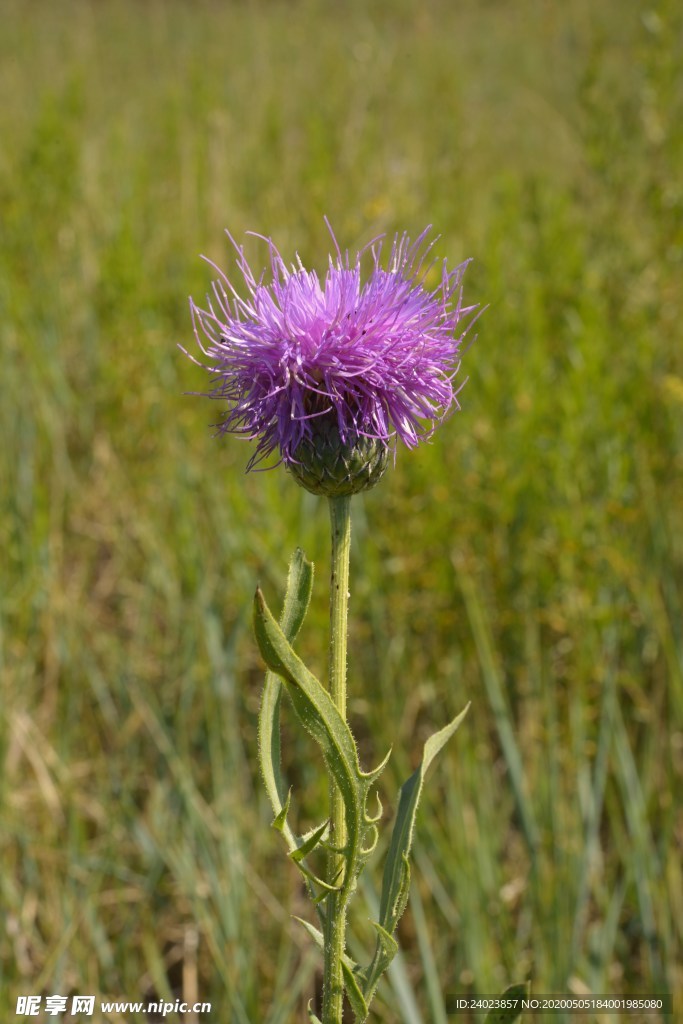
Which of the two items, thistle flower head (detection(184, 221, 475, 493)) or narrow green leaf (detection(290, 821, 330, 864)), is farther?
thistle flower head (detection(184, 221, 475, 493))

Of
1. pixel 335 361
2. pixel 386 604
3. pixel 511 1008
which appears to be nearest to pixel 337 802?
pixel 511 1008

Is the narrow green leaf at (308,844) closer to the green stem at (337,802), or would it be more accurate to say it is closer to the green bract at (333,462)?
the green stem at (337,802)

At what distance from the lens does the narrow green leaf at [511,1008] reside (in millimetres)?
1025

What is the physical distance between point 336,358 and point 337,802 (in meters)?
0.50

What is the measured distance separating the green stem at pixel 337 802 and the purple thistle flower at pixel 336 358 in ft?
0.36

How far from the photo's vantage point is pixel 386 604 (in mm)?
2682

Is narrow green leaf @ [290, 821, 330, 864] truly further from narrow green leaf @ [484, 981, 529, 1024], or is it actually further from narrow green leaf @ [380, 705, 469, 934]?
narrow green leaf @ [484, 981, 529, 1024]

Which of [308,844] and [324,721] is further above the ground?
[324,721]

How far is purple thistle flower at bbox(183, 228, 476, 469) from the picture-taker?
1.08m

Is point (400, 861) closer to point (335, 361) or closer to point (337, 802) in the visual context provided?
point (337, 802)

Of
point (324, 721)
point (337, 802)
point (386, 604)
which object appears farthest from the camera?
point (386, 604)

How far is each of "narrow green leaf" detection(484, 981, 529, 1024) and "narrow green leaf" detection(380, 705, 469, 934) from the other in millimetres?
146

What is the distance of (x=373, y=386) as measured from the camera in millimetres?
1108

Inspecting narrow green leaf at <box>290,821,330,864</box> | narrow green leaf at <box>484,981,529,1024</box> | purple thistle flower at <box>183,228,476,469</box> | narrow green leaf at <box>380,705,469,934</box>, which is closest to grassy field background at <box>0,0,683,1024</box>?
narrow green leaf at <box>484,981,529,1024</box>
